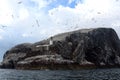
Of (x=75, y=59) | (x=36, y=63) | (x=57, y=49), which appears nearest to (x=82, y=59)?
(x=75, y=59)

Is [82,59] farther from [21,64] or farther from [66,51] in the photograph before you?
[21,64]

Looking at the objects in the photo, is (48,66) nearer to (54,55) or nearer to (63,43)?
(54,55)

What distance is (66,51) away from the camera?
191125mm

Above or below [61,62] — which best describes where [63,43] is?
above

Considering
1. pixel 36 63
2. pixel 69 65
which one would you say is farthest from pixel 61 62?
pixel 36 63

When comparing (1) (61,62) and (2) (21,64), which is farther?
(2) (21,64)

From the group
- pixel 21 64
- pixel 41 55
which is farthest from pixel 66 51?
pixel 21 64

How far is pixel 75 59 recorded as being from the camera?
188 m

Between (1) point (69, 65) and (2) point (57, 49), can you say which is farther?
(2) point (57, 49)

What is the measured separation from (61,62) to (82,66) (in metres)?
14.5

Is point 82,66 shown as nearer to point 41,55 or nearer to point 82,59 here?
point 82,59

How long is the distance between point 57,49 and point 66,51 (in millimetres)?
6384

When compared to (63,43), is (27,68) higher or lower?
lower

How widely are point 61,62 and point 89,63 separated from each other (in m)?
22.9
